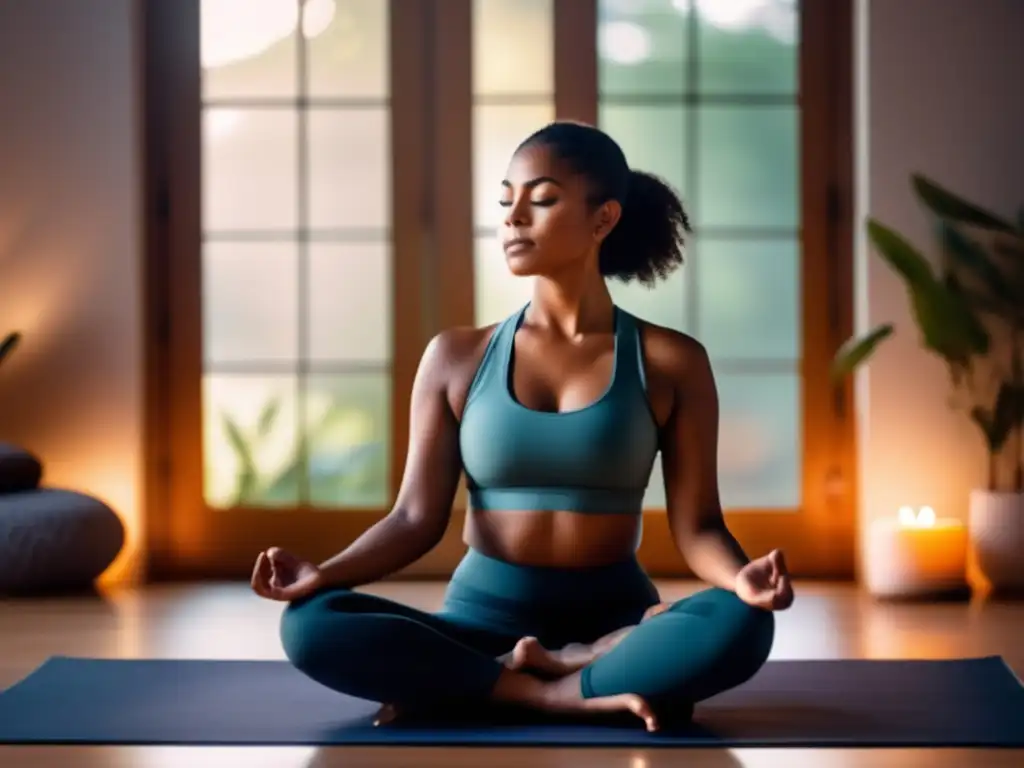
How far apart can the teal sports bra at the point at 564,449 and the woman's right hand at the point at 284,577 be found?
12.4 inches

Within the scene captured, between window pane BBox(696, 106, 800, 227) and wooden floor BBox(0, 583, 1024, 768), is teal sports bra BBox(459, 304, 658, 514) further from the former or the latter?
window pane BBox(696, 106, 800, 227)

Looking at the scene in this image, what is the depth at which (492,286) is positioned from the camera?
455 cm

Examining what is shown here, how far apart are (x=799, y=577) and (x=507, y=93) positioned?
5.30 feet

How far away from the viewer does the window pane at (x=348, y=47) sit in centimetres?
453

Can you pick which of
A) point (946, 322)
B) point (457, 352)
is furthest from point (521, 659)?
point (946, 322)

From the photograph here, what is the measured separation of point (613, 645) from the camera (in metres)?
2.47

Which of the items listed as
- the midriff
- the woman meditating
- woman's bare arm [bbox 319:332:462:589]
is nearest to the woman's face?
the woman meditating

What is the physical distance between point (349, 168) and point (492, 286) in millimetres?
534

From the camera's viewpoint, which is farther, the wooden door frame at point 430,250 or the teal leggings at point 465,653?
the wooden door frame at point 430,250

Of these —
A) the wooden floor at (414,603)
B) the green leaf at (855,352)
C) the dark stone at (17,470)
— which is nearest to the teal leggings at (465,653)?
the wooden floor at (414,603)

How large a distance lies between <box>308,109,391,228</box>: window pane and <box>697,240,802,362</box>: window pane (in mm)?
937

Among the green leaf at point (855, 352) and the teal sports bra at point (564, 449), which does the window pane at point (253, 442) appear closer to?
the green leaf at point (855, 352)

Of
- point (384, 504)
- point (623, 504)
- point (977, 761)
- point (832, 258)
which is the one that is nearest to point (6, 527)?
point (384, 504)

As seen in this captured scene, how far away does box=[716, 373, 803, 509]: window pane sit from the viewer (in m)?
4.57
